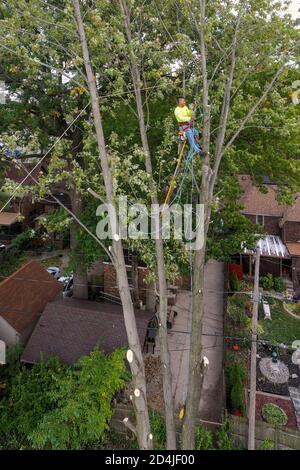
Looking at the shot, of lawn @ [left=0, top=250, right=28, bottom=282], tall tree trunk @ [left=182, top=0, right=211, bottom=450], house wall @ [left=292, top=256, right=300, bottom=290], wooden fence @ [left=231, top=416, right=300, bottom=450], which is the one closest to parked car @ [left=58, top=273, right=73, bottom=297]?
lawn @ [left=0, top=250, right=28, bottom=282]

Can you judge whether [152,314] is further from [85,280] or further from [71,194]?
[71,194]

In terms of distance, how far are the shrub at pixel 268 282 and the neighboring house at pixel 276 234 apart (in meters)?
1.15

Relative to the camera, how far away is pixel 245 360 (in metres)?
12.8

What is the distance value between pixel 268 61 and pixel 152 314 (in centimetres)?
946

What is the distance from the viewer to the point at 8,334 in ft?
39.1

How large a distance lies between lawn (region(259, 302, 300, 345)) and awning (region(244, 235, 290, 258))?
10.4 ft

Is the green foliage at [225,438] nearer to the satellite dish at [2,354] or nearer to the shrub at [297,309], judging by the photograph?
the satellite dish at [2,354]

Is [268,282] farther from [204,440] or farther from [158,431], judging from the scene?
[158,431]

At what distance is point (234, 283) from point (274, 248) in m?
3.40

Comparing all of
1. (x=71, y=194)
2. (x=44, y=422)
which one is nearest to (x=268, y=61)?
(x=71, y=194)

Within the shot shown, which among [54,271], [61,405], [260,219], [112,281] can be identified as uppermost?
[260,219]

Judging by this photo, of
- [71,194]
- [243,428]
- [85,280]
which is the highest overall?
[71,194]


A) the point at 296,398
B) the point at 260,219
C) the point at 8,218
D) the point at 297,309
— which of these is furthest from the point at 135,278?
the point at 8,218
